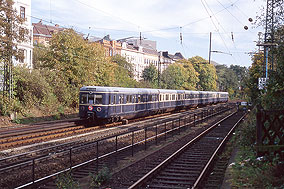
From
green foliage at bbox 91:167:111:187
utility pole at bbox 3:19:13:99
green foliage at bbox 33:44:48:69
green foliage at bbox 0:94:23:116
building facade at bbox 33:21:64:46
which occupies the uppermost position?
building facade at bbox 33:21:64:46

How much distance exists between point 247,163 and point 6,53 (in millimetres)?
20846

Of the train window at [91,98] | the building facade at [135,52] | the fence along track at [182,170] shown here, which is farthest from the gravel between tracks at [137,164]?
the building facade at [135,52]

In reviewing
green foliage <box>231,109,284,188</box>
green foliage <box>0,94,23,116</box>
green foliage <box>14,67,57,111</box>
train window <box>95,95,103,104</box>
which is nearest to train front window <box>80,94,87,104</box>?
train window <box>95,95,103,104</box>

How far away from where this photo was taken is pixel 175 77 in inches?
2908

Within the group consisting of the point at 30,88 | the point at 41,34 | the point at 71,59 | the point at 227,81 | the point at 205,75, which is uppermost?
the point at 41,34

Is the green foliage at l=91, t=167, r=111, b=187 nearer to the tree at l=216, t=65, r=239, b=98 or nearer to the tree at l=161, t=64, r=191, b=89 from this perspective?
the tree at l=161, t=64, r=191, b=89

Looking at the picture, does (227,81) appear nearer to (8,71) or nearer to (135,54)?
(135,54)

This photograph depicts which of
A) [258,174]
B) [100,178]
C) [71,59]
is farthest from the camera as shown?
[71,59]

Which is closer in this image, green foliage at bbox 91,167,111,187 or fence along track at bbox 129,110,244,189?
green foliage at bbox 91,167,111,187

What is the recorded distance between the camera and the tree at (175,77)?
69.0 m

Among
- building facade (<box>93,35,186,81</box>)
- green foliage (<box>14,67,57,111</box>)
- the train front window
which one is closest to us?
the train front window

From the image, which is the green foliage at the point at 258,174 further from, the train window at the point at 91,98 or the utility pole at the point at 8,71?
the utility pole at the point at 8,71

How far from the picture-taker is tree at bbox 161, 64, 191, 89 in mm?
69000

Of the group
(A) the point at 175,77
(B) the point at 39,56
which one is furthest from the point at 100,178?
(A) the point at 175,77
